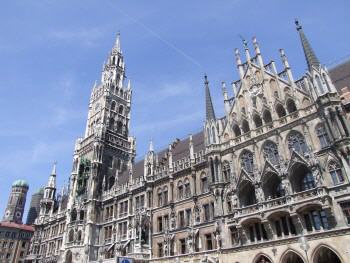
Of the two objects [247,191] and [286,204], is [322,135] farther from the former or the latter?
[247,191]

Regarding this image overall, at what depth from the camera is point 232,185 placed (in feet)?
98.5

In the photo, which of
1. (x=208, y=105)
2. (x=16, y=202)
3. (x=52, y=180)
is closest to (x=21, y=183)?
(x=16, y=202)

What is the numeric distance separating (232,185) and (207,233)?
573cm

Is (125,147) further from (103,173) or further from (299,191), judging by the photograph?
(299,191)

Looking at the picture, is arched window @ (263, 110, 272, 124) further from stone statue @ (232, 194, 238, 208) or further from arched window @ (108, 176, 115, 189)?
arched window @ (108, 176, 115, 189)

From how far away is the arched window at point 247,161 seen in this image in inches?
1183

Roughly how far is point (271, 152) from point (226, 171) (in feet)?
17.3

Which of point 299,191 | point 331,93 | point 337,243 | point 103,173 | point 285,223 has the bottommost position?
point 337,243

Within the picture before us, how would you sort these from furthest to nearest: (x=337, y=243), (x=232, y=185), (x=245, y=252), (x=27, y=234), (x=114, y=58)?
(x=27, y=234), (x=114, y=58), (x=232, y=185), (x=245, y=252), (x=337, y=243)

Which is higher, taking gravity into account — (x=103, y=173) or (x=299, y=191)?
(x=103, y=173)

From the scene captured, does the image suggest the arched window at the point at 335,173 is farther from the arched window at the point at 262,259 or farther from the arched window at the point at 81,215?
the arched window at the point at 81,215

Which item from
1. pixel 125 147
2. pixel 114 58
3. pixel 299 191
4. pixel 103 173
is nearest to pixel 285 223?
pixel 299 191

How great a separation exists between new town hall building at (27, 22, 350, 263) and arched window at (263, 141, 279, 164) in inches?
3.7

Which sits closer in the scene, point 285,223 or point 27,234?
point 285,223
